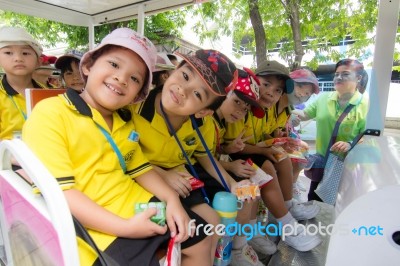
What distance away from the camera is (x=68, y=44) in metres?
7.08

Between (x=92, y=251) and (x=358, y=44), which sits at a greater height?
(x=358, y=44)

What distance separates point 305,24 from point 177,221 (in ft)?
11.1

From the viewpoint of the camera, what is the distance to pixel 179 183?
4.37 feet

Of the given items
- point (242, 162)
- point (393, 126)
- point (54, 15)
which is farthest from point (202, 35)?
point (242, 162)

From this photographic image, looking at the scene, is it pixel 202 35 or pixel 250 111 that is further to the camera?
pixel 202 35

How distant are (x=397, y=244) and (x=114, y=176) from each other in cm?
98

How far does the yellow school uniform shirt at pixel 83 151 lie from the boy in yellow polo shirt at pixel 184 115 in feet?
0.63

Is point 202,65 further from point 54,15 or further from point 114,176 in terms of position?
point 54,15

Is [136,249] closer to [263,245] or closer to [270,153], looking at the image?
[263,245]

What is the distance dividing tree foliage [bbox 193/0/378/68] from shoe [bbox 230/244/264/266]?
2156mm

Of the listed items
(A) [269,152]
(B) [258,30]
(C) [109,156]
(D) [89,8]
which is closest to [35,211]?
(C) [109,156]

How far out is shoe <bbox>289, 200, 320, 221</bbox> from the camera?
2.28m

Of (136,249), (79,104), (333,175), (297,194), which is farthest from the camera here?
(297,194)

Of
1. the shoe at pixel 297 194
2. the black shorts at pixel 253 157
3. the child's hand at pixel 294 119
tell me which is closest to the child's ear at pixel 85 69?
the black shorts at pixel 253 157
